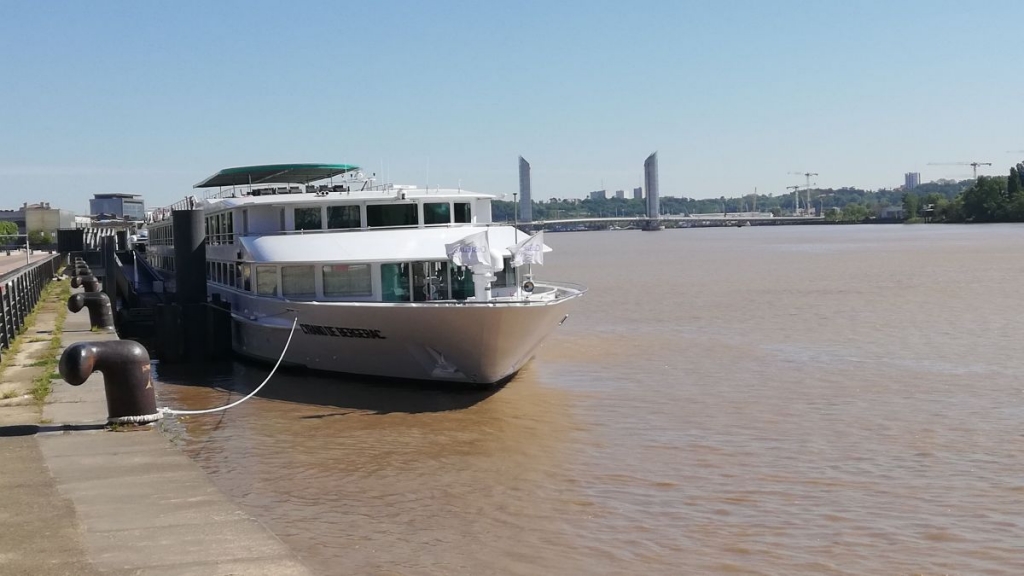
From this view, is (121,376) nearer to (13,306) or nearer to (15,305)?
(13,306)

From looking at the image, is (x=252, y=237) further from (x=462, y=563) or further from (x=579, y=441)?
(x=462, y=563)

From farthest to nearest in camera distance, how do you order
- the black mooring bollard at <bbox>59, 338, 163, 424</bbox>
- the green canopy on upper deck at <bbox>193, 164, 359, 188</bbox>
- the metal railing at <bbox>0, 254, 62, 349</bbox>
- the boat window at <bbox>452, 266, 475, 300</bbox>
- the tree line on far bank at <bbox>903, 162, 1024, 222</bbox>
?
the tree line on far bank at <bbox>903, 162, 1024, 222</bbox> → the green canopy on upper deck at <bbox>193, 164, 359, 188</bbox> → the boat window at <bbox>452, 266, 475, 300</bbox> → the metal railing at <bbox>0, 254, 62, 349</bbox> → the black mooring bollard at <bbox>59, 338, 163, 424</bbox>

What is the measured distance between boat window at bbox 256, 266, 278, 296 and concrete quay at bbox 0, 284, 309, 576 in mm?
8882

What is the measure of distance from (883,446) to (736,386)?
5.71 meters

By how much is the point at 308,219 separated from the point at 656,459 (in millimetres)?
10488

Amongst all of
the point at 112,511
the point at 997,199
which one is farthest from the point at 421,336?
the point at 997,199

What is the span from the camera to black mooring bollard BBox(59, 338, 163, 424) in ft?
40.9

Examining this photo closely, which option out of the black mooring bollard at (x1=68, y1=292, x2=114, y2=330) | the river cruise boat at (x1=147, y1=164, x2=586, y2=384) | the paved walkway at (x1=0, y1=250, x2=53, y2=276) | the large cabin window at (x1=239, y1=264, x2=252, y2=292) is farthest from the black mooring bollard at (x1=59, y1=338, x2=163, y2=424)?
the paved walkway at (x1=0, y1=250, x2=53, y2=276)

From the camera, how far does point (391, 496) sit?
42.5ft

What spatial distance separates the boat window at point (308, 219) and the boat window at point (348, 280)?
1.95 meters

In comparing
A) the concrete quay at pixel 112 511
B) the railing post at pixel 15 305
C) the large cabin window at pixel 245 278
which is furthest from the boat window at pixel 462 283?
the railing post at pixel 15 305

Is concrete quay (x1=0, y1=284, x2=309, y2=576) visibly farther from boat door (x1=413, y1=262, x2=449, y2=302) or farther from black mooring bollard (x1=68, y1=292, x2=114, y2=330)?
black mooring bollard (x1=68, y1=292, x2=114, y2=330)

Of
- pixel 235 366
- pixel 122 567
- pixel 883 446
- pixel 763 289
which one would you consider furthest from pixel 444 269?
pixel 763 289

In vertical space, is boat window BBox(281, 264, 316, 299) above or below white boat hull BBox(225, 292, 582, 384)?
above
